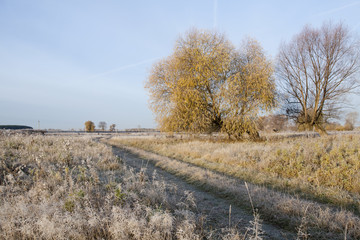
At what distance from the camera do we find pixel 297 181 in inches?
281

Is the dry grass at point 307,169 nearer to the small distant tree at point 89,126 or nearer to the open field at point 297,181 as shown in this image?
the open field at point 297,181

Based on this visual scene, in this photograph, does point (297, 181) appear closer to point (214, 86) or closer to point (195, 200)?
point (195, 200)

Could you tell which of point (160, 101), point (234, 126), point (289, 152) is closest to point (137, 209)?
point (289, 152)

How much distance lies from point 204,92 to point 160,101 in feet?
15.2

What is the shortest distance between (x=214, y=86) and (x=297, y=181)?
13900 mm

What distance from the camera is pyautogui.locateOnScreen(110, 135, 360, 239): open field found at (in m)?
4.35

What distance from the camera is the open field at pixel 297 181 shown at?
4352mm

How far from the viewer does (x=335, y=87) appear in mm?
18094

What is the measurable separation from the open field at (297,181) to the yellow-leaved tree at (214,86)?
7571mm

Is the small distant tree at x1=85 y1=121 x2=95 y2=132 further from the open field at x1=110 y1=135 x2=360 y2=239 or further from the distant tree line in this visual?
the open field at x1=110 y1=135 x2=360 y2=239

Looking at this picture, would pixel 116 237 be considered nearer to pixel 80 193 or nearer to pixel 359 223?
pixel 80 193

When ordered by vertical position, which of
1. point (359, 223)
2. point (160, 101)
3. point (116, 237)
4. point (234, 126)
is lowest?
point (359, 223)

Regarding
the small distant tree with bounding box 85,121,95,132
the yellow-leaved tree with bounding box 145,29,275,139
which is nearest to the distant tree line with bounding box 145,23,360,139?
the yellow-leaved tree with bounding box 145,29,275,139

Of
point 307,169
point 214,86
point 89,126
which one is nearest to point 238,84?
point 214,86
